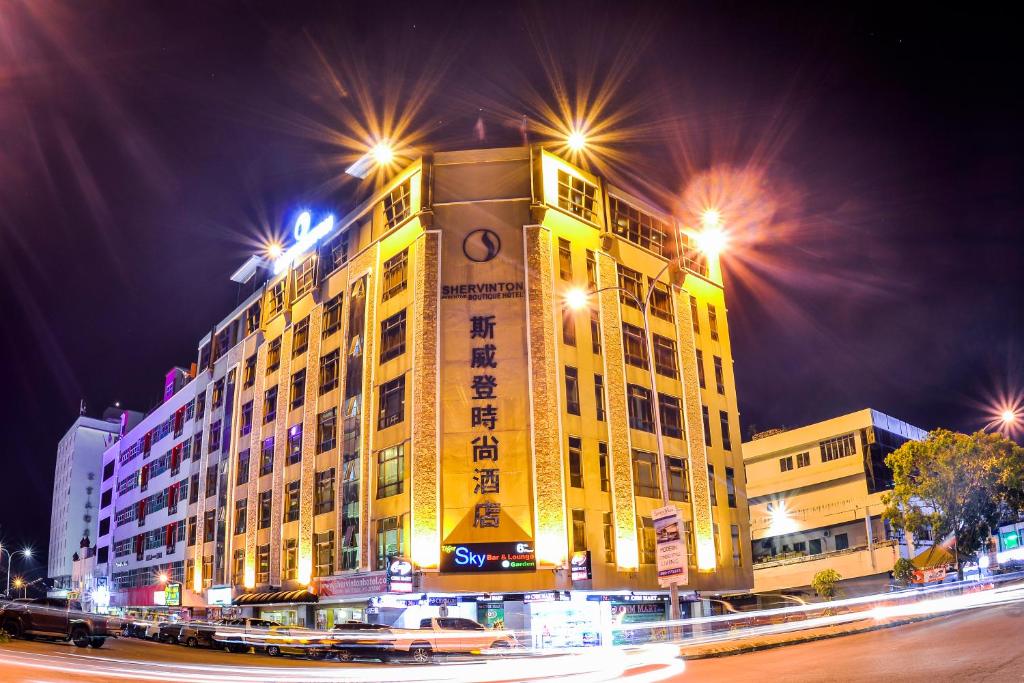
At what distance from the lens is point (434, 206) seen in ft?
136

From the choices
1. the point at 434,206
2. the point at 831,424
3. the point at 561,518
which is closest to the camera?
the point at 561,518

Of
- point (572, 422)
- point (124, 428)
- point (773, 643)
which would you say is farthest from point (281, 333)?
point (124, 428)

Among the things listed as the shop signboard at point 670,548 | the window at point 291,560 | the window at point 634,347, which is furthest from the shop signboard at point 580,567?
the window at point 291,560

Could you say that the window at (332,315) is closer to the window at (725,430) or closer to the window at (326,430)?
the window at (326,430)

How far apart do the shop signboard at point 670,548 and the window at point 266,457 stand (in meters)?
35.9

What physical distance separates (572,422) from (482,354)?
18.0 ft

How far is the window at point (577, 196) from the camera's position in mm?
43281

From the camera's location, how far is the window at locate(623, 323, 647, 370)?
143 feet

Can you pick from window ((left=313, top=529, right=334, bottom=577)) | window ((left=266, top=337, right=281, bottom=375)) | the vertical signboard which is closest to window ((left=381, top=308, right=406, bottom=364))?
the vertical signboard

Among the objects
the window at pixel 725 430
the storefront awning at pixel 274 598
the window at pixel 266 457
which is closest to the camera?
the storefront awning at pixel 274 598

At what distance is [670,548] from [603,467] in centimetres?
1759

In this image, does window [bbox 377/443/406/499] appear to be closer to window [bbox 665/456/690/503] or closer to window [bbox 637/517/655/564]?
window [bbox 637/517/655/564]

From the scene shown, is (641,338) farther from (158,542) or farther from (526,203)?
(158,542)

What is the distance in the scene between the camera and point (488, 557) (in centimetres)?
3553
